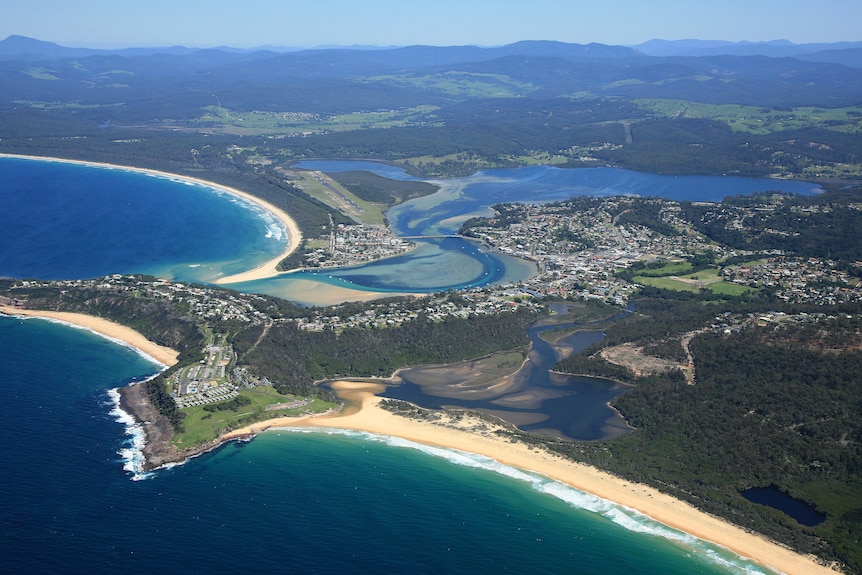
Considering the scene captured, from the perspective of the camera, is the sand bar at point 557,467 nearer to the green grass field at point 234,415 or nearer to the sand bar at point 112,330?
the green grass field at point 234,415

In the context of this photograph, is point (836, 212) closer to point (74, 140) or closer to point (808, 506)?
point (808, 506)

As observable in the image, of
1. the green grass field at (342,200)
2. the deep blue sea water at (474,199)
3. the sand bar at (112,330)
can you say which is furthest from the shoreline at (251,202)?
the sand bar at (112,330)

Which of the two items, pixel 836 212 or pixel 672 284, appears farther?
pixel 836 212

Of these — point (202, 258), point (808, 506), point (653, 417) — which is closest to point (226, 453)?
point (653, 417)

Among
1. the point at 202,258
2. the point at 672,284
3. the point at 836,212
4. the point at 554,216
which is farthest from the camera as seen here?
the point at 554,216

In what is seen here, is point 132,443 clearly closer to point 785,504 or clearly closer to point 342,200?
point 785,504

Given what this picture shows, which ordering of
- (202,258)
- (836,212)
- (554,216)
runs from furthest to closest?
1. (554,216)
2. (836,212)
3. (202,258)
